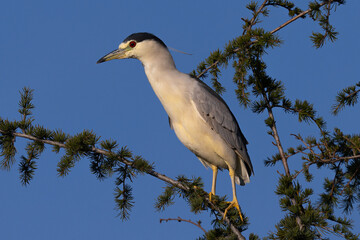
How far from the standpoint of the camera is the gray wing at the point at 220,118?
5270 millimetres

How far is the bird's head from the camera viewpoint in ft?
18.3

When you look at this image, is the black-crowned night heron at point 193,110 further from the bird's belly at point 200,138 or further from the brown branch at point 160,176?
the brown branch at point 160,176

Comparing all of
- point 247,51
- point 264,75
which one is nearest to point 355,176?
point 264,75

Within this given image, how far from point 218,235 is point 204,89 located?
1935 millimetres

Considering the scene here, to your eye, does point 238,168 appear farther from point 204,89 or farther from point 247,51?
point 247,51

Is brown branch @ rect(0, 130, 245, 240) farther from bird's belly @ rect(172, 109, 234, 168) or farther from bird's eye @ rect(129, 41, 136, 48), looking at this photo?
bird's eye @ rect(129, 41, 136, 48)

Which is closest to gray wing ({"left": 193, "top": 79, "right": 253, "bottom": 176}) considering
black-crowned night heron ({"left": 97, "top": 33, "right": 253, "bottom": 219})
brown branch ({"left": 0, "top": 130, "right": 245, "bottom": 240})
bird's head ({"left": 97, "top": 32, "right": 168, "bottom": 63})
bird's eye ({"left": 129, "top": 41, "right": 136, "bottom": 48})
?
black-crowned night heron ({"left": 97, "top": 33, "right": 253, "bottom": 219})

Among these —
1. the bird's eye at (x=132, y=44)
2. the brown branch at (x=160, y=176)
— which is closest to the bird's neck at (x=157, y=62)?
the bird's eye at (x=132, y=44)

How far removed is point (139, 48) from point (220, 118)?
131 cm

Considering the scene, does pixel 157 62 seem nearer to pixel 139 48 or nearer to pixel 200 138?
pixel 139 48

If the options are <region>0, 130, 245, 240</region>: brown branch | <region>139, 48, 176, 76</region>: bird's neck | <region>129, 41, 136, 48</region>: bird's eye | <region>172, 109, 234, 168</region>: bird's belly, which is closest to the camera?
<region>0, 130, 245, 240</region>: brown branch

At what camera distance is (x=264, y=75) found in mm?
4723

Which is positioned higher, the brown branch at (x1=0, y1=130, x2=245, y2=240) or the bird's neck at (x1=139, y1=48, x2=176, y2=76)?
the bird's neck at (x1=139, y1=48, x2=176, y2=76)

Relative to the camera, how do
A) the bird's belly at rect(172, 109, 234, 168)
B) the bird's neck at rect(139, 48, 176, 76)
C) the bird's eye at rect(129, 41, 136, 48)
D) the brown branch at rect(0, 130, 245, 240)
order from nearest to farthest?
the brown branch at rect(0, 130, 245, 240) → the bird's belly at rect(172, 109, 234, 168) → the bird's neck at rect(139, 48, 176, 76) → the bird's eye at rect(129, 41, 136, 48)
